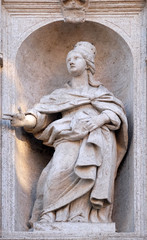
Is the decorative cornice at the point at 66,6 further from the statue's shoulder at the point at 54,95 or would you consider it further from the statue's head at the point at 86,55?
the statue's shoulder at the point at 54,95

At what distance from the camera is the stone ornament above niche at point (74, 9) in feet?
40.6

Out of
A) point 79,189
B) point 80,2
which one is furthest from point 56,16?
point 79,189

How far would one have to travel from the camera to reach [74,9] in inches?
488

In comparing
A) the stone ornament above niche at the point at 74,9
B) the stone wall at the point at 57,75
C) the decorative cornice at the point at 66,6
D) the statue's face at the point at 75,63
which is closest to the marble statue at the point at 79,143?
the statue's face at the point at 75,63

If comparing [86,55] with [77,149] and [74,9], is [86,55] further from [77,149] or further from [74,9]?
[77,149]

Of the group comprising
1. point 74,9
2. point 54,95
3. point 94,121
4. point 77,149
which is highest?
point 74,9

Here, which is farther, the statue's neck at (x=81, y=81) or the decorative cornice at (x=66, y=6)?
the decorative cornice at (x=66, y=6)

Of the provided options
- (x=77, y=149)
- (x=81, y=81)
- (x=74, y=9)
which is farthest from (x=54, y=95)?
(x=74, y=9)

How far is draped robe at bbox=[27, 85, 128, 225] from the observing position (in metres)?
11.4

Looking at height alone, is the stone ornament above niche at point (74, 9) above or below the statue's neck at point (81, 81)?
above

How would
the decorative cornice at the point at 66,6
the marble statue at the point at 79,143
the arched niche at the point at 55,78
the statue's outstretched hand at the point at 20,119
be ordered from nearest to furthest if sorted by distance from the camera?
the marble statue at the point at 79,143 → the statue's outstretched hand at the point at 20,119 → the arched niche at the point at 55,78 → the decorative cornice at the point at 66,6

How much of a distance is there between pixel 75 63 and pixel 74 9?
0.75 m

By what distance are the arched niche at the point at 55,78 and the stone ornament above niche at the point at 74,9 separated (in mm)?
131

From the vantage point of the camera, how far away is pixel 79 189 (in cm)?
1138
